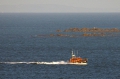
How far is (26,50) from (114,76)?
134 feet

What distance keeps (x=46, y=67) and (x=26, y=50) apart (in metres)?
28.8

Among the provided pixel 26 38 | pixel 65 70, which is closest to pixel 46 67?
pixel 65 70

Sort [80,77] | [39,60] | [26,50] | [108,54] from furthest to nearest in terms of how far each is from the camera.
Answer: [26,50]
[108,54]
[39,60]
[80,77]

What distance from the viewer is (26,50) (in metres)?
120

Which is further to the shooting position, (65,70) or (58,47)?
(58,47)

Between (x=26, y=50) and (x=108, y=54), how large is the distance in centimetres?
1886

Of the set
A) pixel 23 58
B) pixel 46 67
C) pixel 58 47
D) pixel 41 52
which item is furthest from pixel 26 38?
pixel 46 67

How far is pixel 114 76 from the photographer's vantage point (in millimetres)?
82250

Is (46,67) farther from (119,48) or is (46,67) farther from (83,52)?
(119,48)

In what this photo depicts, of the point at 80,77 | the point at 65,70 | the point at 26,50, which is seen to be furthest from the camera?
the point at 26,50

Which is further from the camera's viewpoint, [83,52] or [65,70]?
[83,52]

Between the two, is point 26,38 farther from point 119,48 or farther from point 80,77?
point 80,77

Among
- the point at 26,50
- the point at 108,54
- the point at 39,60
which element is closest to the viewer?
the point at 39,60

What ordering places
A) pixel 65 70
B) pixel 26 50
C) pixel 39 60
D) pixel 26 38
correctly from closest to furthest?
1. pixel 65 70
2. pixel 39 60
3. pixel 26 50
4. pixel 26 38
